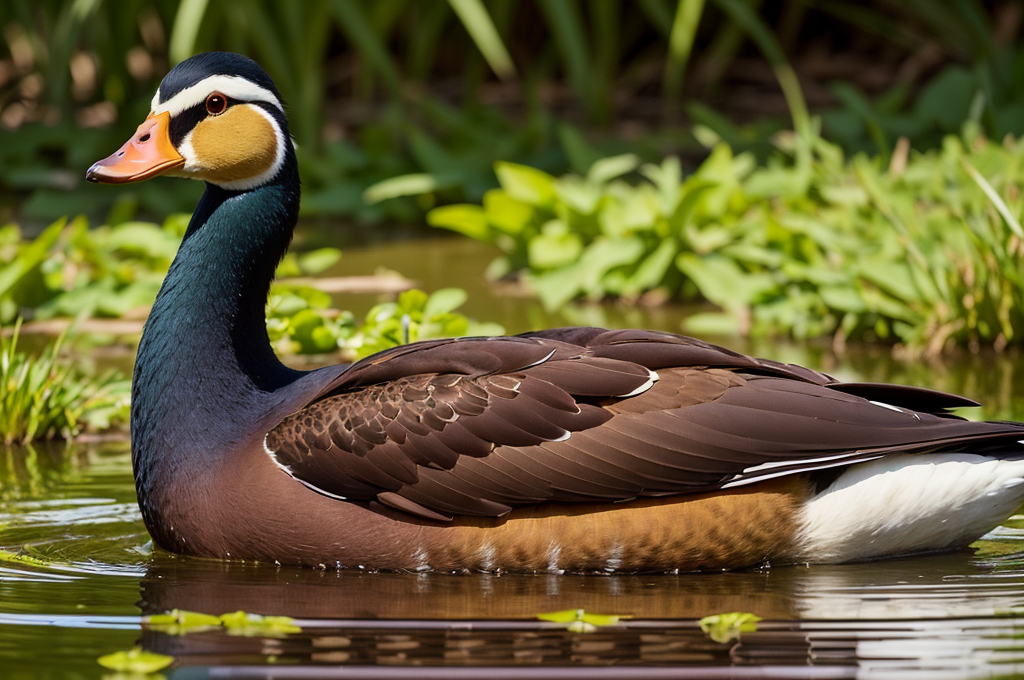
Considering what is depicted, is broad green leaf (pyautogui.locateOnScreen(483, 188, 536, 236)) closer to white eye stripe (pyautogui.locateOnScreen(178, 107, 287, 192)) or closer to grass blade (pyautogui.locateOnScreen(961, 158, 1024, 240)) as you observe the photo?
grass blade (pyautogui.locateOnScreen(961, 158, 1024, 240))

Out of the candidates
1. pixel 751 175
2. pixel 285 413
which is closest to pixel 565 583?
pixel 285 413

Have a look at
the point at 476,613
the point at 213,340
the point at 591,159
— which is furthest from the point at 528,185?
the point at 476,613

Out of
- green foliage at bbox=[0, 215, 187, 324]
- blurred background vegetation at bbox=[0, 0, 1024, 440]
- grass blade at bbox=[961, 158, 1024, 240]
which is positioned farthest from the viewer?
blurred background vegetation at bbox=[0, 0, 1024, 440]

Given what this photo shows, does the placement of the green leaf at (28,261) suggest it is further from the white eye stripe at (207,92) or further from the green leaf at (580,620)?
the green leaf at (580,620)

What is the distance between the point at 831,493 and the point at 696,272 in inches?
123

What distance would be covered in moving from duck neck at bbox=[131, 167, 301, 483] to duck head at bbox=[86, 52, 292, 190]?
10 centimetres

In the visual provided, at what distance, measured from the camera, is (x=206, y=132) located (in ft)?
14.2

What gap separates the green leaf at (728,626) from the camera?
325 cm

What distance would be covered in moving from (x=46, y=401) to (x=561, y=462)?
2288 millimetres

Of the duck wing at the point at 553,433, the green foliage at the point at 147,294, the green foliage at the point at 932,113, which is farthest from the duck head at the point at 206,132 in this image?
the green foliage at the point at 932,113

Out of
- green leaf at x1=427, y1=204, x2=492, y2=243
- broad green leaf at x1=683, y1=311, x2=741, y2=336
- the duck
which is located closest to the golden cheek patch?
the duck

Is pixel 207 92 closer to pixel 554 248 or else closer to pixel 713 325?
pixel 713 325

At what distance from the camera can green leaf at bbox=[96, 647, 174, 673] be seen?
9.94 ft

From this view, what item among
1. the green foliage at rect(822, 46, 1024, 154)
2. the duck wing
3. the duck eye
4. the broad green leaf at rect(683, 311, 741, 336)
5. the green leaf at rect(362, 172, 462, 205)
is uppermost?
the green foliage at rect(822, 46, 1024, 154)
